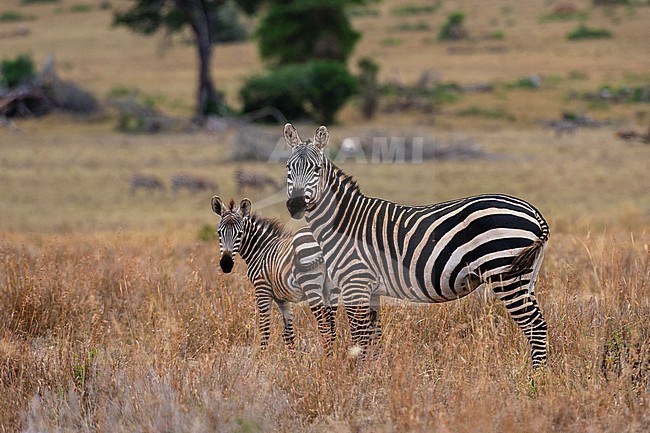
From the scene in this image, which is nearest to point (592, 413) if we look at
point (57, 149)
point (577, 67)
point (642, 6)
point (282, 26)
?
point (57, 149)

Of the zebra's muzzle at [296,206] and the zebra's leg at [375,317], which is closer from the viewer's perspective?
the zebra's muzzle at [296,206]

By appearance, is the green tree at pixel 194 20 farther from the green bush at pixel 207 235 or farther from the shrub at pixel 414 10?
the shrub at pixel 414 10

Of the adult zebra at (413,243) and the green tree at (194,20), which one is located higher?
the adult zebra at (413,243)

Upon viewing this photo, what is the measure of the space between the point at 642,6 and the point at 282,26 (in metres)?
38.6

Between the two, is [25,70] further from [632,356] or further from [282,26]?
[632,356]

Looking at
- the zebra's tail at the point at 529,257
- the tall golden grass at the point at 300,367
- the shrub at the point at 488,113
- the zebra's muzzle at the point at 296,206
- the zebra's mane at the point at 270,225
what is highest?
the zebra's muzzle at the point at 296,206

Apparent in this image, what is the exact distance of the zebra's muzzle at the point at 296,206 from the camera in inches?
220

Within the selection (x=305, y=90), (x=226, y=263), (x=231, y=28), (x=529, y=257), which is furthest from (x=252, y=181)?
(x=231, y=28)

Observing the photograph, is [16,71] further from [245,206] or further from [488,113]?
[245,206]

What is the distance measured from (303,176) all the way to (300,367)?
129 centimetres

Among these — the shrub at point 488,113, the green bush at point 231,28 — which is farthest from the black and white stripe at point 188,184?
the green bush at point 231,28

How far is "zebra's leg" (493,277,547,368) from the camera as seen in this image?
5715 mm

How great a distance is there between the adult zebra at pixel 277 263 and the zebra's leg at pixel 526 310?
1259mm

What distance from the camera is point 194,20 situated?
40.9m
